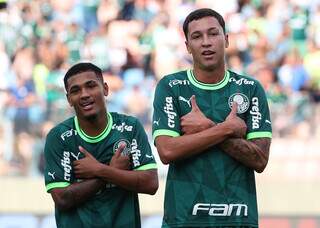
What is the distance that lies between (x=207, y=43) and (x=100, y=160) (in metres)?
1.11

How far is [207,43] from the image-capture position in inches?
227

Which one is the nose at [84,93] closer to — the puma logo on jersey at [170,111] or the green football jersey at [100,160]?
the green football jersey at [100,160]

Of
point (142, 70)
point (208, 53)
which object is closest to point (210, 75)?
point (208, 53)

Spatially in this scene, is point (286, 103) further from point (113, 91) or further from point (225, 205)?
point (225, 205)

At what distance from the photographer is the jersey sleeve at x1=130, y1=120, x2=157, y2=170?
245 inches

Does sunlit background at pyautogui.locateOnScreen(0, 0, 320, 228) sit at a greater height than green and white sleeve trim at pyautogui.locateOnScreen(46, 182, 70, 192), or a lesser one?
greater

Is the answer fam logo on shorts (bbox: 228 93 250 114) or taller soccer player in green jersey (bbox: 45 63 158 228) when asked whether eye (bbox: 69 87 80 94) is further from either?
fam logo on shorts (bbox: 228 93 250 114)

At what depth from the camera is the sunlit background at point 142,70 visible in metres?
12.7

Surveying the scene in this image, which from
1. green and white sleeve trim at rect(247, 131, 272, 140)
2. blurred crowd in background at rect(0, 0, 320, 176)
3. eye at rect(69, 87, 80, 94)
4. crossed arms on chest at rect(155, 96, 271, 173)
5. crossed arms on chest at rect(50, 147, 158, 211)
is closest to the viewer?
crossed arms on chest at rect(155, 96, 271, 173)

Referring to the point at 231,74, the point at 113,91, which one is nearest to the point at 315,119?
the point at 113,91

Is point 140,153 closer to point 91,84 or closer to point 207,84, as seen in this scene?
point 91,84

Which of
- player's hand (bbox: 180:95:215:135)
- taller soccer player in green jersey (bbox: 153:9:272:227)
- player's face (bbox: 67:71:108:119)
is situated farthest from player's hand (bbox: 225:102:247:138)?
player's face (bbox: 67:71:108:119)

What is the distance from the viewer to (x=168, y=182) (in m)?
5.85

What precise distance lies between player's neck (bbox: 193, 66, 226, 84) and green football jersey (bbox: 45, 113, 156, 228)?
26.3 inches
